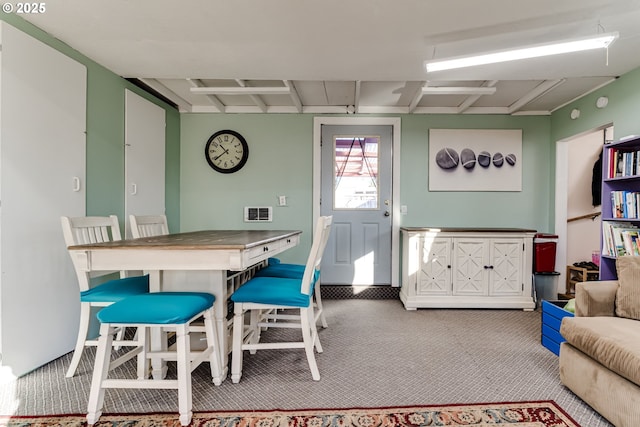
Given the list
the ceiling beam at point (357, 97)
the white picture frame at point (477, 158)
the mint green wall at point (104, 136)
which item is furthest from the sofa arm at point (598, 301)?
the mint green wall at point (104, 136)

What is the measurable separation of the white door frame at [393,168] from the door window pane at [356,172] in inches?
7.8

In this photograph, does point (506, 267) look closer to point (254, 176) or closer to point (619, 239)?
point (619, 239)

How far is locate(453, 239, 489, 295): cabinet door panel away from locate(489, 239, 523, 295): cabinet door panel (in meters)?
0.09

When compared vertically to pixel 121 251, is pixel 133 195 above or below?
above

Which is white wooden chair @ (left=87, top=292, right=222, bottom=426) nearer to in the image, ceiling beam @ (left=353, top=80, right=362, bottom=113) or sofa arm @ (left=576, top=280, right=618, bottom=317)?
sofa arm @ (left=576, top=280, right=618, bottom=317)

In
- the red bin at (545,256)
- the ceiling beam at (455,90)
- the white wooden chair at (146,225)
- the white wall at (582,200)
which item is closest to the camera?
the white wooden chair at (146,225)

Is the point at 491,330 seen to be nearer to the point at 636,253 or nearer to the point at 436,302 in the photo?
the point at 436,302

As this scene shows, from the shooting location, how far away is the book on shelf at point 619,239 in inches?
94.7

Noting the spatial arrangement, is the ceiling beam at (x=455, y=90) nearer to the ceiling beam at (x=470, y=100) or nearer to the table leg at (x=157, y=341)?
the ceiling beam at (x=470, y=100)

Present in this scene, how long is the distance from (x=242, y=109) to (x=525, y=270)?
382cm

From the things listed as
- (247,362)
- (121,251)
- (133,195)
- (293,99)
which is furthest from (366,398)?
(293,99)

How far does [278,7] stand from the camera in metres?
1.90

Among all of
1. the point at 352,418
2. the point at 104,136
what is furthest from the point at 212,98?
the point at 352,418

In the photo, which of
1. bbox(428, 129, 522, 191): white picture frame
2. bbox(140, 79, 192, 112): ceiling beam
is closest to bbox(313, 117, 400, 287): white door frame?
bbox(428, 129, 522, 191): white picture frame
